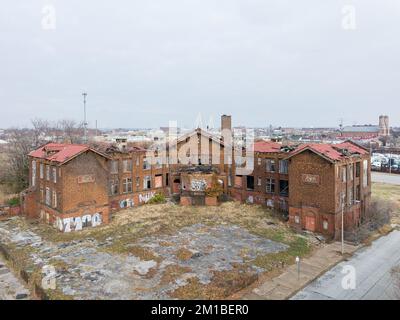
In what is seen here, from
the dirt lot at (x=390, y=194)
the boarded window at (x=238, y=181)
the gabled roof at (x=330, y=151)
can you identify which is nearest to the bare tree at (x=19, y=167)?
the boarded window at (x=238, y=181)

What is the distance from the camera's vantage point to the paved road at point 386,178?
211 ft

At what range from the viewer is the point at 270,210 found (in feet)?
131

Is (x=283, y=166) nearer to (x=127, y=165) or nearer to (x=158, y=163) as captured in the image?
(x=158, y=163)

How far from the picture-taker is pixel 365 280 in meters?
22.0

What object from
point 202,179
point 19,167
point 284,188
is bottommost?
point 284,188

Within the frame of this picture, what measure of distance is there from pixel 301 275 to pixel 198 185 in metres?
22.0

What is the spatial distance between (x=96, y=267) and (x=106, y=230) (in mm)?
9257

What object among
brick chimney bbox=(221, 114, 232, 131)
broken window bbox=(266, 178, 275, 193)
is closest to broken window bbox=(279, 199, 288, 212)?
broken window bbox=(266, 178, 275, 193)

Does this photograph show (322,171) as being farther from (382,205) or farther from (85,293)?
(85,293)

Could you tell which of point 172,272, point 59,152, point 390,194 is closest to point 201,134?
point 59,152

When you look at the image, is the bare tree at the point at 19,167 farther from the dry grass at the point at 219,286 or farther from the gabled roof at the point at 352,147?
the gabled roof at the point at 352,147

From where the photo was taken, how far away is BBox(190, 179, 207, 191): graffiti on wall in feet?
140

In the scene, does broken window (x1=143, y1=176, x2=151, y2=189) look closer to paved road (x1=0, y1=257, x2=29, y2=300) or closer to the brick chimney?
the brick chimney
